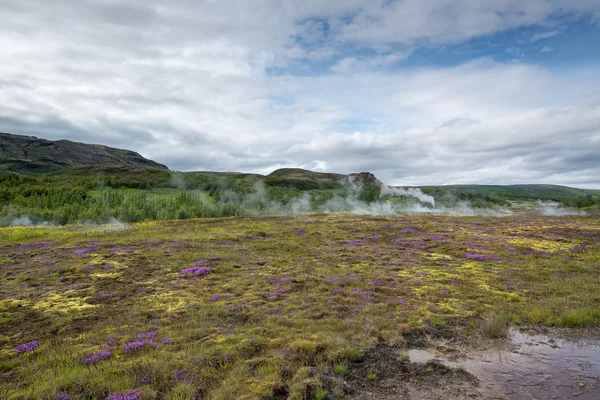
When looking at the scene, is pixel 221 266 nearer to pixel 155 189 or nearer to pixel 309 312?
pixel 309 312

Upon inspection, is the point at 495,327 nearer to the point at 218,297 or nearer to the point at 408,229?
the point at 218,297

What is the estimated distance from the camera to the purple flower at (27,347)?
1224 centimetres

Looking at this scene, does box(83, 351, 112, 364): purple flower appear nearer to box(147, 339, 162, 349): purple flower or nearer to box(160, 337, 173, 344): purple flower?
box(147, 339, 162, 349): purple flower

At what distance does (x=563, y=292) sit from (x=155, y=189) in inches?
5098

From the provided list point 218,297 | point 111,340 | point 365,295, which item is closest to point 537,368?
point 365,295

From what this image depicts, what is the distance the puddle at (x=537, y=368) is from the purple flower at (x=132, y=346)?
9.88 metres

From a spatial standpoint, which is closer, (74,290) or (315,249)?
(74,290)

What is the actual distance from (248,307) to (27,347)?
350 inches

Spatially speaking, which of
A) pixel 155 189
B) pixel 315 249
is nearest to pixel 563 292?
pixel 315 249

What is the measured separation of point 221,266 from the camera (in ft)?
88.2

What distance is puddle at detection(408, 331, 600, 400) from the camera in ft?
29.3

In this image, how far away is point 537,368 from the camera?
10195mm

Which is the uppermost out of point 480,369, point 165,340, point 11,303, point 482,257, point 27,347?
point 482,257

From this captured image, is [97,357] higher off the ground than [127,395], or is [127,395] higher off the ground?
[127,395]
